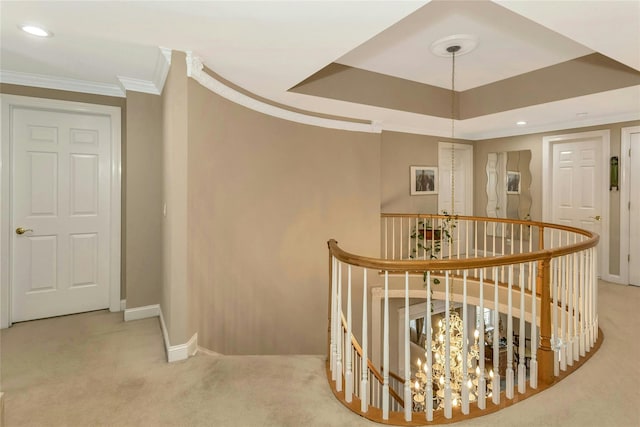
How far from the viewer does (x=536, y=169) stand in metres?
5.54

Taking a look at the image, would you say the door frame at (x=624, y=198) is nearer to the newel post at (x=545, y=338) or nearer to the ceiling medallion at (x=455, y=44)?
the ceiling medallion at (x=455, y=44)

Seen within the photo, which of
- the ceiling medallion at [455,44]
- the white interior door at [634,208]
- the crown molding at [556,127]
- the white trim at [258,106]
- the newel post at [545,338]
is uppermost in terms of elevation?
the ceiling medallion at [455,44]

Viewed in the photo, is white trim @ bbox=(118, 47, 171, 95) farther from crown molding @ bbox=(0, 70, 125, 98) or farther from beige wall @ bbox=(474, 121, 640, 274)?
beige wall @ bbox=(474, 121, 640, 274)

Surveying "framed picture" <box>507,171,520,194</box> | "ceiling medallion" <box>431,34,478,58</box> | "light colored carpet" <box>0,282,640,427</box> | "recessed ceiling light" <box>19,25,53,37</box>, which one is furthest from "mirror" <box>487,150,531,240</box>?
"recessed ceiling light" <box>19,25,53,37</box>

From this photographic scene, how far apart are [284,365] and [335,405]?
1.99 feet

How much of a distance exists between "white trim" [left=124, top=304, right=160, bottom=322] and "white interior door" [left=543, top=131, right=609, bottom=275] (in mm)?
4995

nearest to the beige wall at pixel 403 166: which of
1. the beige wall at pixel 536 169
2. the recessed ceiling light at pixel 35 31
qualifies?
the beige wall at pixel 536 169

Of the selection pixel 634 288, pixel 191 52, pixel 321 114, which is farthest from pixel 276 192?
pixel 634 288

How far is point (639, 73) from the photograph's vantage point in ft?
10.8

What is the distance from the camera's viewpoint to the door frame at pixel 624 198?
454cm

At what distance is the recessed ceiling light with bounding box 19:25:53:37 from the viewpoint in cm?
228

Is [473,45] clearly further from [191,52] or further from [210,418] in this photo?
[210,418]

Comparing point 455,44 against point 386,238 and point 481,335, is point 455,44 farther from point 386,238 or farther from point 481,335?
point 386,238

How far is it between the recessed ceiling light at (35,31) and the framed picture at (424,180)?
194 inches
